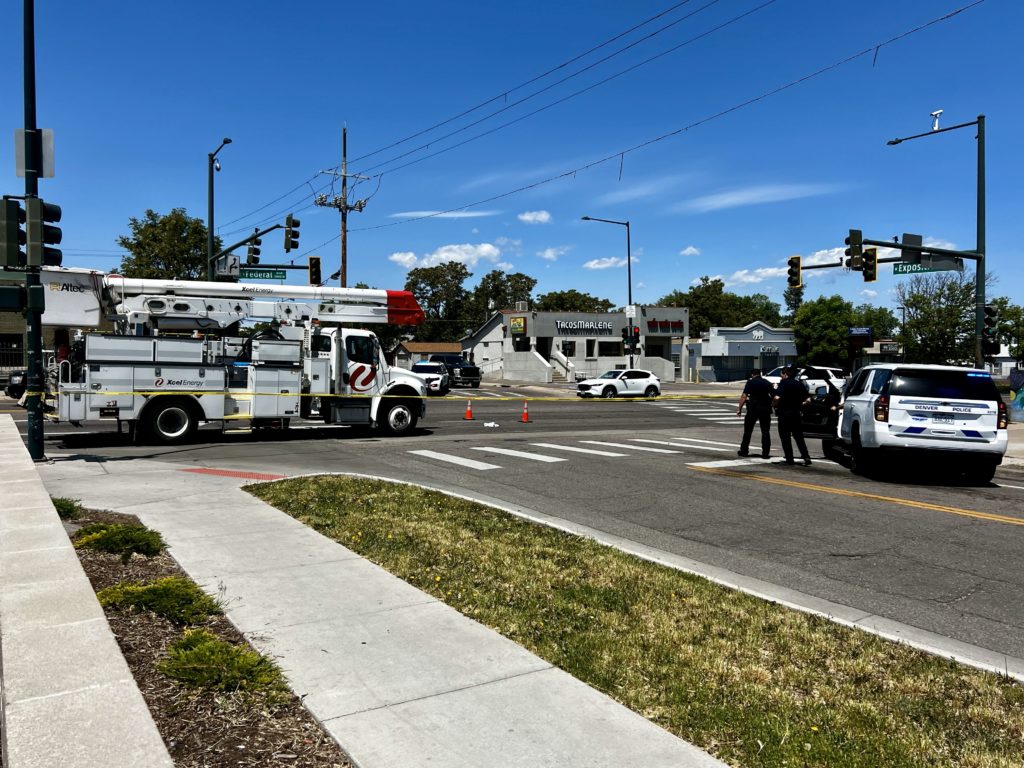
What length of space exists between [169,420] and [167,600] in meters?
12.0

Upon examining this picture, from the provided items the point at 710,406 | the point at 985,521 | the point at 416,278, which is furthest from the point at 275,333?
the point at 416,278

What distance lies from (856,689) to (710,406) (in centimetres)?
3176

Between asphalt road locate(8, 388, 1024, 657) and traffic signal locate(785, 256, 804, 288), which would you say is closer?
asphalt road locate(8, 388, 1024, 657)

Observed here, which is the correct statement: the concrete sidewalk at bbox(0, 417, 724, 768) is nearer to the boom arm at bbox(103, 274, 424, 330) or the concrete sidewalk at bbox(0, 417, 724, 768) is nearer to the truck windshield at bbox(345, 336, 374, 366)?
the boom arm at bbox(103, 274, 424, 330)

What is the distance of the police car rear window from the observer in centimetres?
1199

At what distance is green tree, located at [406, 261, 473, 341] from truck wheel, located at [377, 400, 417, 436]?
4043 inches

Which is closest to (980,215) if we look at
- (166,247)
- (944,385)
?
(944,385)


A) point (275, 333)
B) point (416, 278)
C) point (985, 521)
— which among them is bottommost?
point (985, 521)

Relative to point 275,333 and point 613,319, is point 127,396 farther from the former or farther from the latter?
point 613,319

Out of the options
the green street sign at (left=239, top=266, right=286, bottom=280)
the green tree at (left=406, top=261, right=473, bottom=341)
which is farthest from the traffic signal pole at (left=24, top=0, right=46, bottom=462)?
the green tree at (left=406, top=261, right=473, bottom=341)

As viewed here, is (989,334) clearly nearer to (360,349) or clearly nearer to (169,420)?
(360,349)

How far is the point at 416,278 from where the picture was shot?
12281 centimetres

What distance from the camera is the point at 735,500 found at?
10.1 m

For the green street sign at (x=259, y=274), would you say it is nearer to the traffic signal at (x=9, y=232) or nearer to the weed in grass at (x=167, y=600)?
→ the traffic signal at (x=9, y=232)
